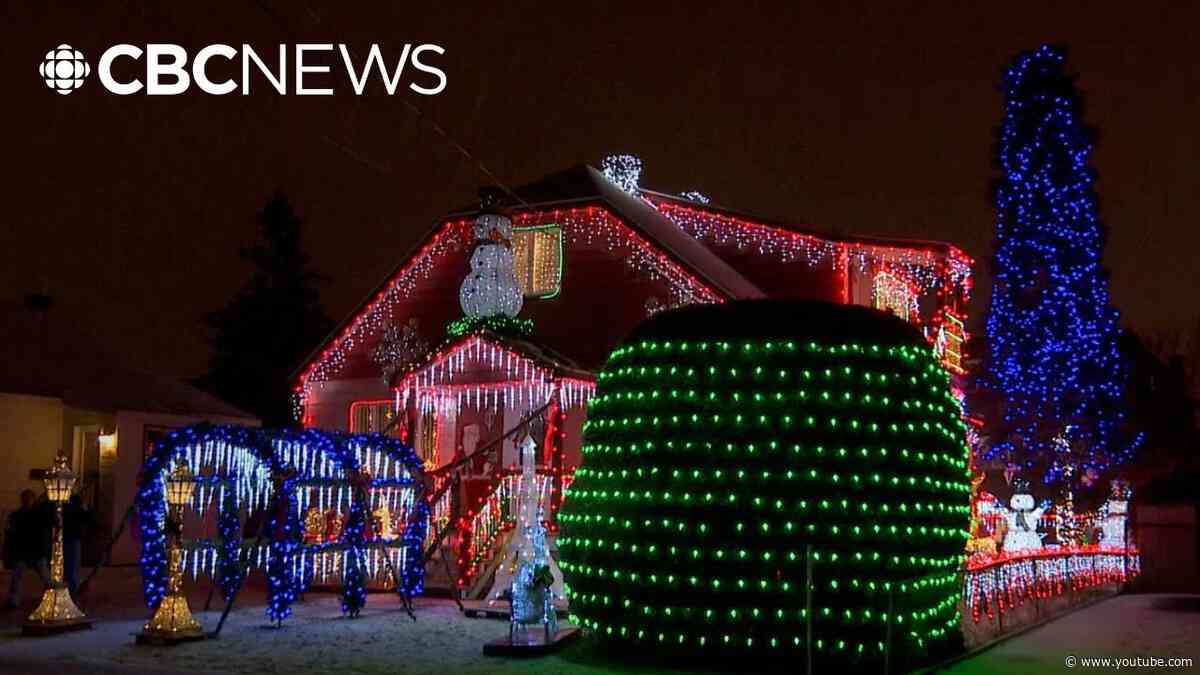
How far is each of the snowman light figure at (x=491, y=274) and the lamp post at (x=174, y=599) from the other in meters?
8.20

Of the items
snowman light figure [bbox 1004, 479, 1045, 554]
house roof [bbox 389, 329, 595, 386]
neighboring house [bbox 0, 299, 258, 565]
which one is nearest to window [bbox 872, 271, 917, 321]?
snowman light figure [bbox 1004, 479, 1045, 554]

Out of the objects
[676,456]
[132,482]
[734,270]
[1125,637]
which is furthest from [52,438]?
[1125,637]

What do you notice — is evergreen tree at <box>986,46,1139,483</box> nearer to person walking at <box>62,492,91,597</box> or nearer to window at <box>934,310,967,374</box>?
window at <box>934,310,967,374</box>

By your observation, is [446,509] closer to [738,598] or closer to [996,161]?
[738,598]

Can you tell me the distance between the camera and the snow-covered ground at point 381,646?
10.5 meters

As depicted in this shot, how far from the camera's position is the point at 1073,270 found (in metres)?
→ 27.3

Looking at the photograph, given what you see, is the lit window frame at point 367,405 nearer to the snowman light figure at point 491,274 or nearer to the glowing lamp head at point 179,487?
the snowman light figure at point 491,274

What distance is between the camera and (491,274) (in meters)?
20.8

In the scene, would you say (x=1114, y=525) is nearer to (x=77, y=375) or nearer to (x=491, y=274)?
(x=491, y=274)

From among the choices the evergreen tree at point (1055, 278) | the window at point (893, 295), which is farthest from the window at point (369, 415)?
the evergreen tree at point (1055, 278)

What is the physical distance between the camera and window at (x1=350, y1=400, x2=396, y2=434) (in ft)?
76.9

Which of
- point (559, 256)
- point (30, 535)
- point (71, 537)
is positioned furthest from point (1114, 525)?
point (30, 535)

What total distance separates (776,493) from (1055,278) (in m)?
19.5

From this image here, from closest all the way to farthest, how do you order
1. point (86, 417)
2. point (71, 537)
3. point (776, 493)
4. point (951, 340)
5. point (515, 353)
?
point (776, 493) → point (71, 537) → point (515, 353) → point (951, 340) → point (86, 417)
